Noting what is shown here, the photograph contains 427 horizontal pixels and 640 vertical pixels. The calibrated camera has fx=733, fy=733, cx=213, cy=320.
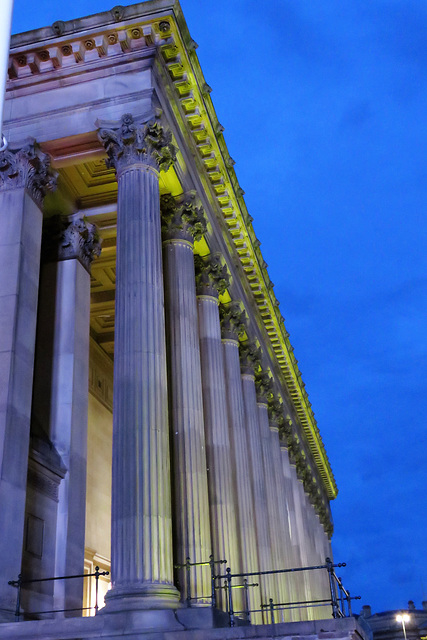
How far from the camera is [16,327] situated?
870 inches

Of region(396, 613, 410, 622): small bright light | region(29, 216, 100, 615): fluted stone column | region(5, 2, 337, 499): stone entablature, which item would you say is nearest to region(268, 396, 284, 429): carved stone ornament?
region(5, 2, 337, 499): stone entablature

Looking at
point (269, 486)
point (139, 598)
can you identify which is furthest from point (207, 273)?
point (139, 598)

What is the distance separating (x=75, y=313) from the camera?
90.2 feet

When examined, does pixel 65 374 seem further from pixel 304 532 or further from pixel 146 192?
pixel 304 532

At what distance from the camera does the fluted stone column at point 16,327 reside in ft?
65.7

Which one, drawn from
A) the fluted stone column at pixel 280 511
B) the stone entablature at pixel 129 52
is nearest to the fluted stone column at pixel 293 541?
the fluted stone column at pixel 280 511

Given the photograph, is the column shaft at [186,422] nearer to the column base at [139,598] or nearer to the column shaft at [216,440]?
the column shaft at [216,440]

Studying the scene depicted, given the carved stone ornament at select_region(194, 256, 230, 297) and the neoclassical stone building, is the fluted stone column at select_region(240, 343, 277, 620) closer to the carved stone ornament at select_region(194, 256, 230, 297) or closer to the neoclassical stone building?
the neoclassical stone building

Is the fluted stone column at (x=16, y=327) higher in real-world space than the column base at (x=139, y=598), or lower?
higher

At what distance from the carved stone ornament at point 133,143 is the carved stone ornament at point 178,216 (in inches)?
165

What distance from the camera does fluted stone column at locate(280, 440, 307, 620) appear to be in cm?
4669

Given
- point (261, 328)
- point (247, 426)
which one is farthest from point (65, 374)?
point (261, 328)

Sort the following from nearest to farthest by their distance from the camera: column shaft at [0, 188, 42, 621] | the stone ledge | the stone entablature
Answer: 1. the stone ledge
2. column shaft at [0, 188, 42, 621]
3. the stone entablature

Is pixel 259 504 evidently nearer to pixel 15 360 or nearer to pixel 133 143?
pixel 15 360
